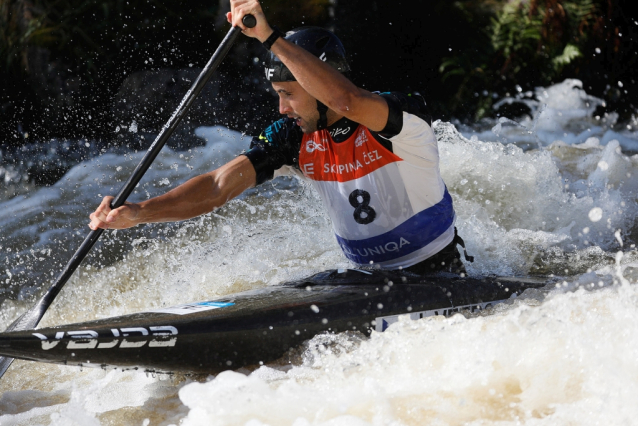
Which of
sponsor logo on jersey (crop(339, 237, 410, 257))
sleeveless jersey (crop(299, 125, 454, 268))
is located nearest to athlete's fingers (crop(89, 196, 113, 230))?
sleeveless jersey (crop(299, 125, 454, 268))

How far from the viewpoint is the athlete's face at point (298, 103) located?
9.68 ft

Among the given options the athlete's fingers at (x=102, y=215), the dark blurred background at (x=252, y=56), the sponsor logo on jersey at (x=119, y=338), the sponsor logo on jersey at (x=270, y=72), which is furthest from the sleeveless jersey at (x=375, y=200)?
the dark blurred background at (x=252, y=56)

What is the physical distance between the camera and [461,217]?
517 centimetres

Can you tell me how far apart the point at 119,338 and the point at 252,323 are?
1.83 ft

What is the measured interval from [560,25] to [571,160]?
3187 mm

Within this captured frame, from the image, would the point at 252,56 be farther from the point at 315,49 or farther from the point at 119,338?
the point at 119,338

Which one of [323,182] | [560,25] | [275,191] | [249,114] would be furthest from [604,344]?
[560,25]

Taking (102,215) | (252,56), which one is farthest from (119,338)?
(252,56)

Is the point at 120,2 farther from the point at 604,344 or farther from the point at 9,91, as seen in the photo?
the point at 604,344

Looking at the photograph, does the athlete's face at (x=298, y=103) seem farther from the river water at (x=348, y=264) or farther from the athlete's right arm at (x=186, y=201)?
the river water at (x=348, y=264)

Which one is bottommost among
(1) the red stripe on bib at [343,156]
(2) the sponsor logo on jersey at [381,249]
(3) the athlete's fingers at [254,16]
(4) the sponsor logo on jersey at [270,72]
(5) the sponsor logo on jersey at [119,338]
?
(2) the sponsor logo on jersey at [381,249]

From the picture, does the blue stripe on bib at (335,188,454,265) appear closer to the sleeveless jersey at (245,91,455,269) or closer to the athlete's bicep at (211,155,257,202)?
the sleeveless jersey at (245,91,455,269)

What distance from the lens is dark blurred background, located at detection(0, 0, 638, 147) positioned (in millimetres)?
7867

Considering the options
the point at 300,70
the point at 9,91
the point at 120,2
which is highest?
the point at 120,2
